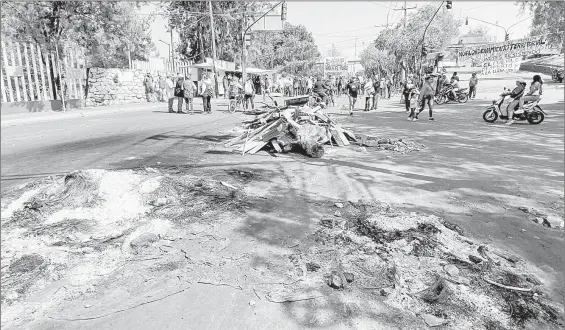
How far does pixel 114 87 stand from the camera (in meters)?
21.8

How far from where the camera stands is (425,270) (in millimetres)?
3475

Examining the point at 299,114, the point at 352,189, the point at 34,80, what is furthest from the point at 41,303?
the point at 34,80

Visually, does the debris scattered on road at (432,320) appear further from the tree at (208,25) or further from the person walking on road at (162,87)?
the tree at (208,25)

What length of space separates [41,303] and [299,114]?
771 centimetres

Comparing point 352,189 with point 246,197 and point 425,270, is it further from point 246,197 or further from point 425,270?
point 425,270

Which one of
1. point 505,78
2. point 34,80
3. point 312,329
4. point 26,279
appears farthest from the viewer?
point 505,78

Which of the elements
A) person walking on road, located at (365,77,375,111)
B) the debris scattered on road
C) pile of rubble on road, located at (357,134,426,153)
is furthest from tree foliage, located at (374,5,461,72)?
the debris scattered on road

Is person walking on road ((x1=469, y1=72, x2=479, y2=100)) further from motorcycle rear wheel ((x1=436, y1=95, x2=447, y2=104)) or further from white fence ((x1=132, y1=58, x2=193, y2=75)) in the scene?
white fence ((x1=132, y1=58, x2=193, y2=75))

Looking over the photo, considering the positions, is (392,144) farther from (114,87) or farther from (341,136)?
(114,87)

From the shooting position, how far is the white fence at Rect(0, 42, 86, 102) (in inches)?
595

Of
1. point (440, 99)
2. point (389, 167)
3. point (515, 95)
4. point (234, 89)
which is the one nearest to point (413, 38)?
point (440, 99)

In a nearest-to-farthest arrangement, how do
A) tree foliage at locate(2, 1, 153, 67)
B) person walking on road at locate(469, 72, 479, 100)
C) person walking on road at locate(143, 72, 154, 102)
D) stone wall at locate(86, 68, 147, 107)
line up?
1. tree foliage at locate(2, 1, 153, 67)
2. stone wall at locate(86, 68, 147, 107)
3. person walking on road at locate(469, 72, 479, 100)
4. person walking on road at locate(143, 72, 154, 102)

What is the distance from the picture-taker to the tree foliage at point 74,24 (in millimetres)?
16234

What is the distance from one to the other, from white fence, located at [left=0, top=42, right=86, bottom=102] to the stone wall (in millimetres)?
1901
